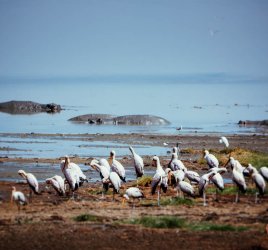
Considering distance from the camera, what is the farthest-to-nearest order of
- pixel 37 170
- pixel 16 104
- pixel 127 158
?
pixel 16 104 → pixel 127 158 → pixel 37 170

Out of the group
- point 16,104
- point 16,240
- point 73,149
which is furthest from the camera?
point 16,104

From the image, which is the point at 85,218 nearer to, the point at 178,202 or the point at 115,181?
the point at 178,202

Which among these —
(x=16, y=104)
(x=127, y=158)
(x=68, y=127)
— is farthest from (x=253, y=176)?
(x=16, y=104)

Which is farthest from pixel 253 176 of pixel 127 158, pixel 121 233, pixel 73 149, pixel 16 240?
pixel 73 149

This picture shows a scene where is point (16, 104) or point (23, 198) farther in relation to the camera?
point (16, 104)

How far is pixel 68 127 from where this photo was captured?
2104 inches

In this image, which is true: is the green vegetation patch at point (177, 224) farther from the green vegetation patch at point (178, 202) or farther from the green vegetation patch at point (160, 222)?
the green vegetation patch at point (178, 202)

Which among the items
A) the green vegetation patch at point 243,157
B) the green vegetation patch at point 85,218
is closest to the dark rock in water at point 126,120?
the green vegetation patch at point 243,157

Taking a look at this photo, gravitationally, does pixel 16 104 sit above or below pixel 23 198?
above

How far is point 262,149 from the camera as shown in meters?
38.2

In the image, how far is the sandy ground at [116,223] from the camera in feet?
51.7

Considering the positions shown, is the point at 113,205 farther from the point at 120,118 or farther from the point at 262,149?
the point at 120,118

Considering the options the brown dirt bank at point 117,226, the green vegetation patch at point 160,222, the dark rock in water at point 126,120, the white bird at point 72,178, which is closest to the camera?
the brown dirt bank at point 117,226

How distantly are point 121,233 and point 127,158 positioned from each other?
52.3 ft
